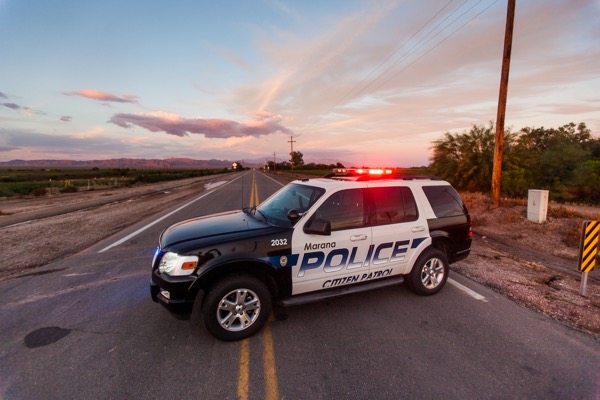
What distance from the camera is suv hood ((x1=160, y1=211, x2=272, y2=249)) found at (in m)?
3.36

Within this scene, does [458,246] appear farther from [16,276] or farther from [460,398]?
[16,276]

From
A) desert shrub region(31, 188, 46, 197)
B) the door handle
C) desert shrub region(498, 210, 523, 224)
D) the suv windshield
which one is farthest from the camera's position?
desert shrub region(31, 188, 46, 197)

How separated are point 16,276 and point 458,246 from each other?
775 cm

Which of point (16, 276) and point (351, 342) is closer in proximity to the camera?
point (351, 342)

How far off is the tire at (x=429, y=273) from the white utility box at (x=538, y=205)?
251 inches

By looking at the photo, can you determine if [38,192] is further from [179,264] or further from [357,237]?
[357,237]

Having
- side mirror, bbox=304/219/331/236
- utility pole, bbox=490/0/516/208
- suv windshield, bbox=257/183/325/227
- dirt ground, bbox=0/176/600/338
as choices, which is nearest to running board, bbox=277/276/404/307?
side mirror, bbox=304/219/331/236

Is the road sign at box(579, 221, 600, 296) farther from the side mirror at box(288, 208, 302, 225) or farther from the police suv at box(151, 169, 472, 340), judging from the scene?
the side mirror at box(288, 208, 302, 225)

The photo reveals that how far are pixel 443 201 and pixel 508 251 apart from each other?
3.63 m

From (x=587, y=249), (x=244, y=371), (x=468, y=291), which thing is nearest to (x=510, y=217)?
(x=587, y=249)

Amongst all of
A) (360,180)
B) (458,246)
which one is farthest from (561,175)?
(360,180)

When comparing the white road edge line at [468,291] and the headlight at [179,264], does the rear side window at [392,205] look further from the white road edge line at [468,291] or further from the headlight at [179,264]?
Answer: the headlight at [179,264]

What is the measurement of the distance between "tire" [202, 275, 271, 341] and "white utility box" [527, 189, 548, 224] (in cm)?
921

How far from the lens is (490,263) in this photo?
5781mm
